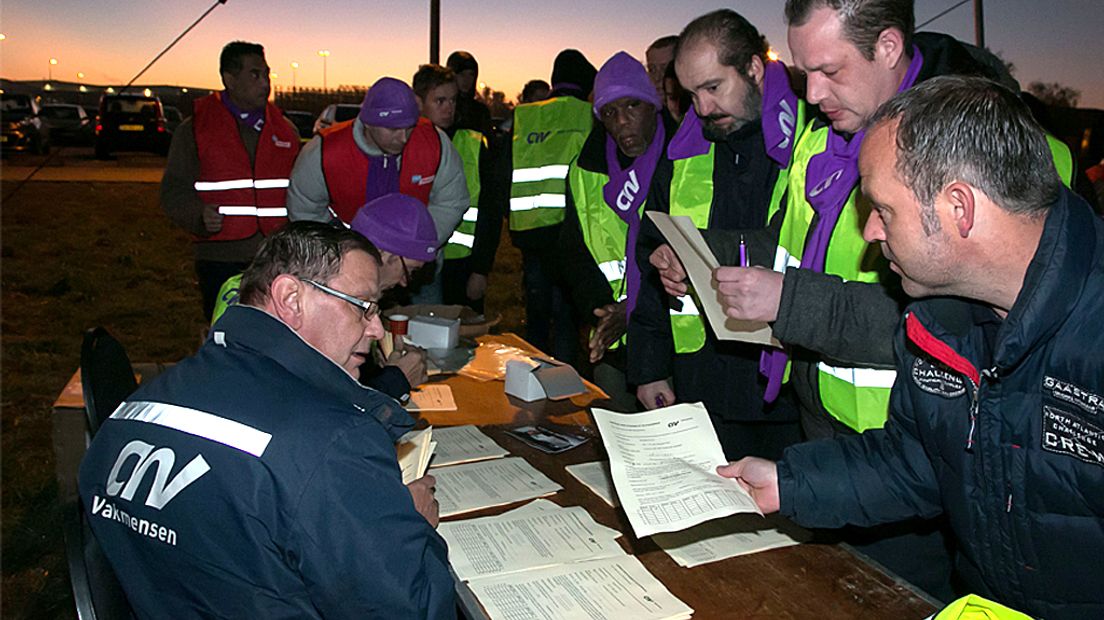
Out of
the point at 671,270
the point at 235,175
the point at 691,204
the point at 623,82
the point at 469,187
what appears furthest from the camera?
the point at 469,187

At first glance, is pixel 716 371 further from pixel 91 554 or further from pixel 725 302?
pixel 91 554

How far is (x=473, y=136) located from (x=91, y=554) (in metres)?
Result: 4.20

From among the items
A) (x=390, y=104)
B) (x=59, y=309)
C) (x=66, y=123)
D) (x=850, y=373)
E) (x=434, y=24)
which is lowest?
(x=59, y=309)

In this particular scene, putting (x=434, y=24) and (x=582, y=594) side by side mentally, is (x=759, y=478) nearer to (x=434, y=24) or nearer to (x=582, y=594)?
(x=582, y=594)

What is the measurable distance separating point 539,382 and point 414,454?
1052mm

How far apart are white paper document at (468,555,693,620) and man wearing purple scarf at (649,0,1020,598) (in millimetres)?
627

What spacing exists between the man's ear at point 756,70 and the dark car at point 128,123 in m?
20.0

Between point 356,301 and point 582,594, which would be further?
point 356,301

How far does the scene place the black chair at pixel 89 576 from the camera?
1.42m

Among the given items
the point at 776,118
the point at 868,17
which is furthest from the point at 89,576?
the point at 776,118

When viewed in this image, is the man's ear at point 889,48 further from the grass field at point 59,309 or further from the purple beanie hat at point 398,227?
the grass field at point 59,309

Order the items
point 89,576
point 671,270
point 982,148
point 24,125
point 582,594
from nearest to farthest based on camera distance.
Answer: point 982,148 < point 89,576 < point 582,594 < point 671,270 < point 24,125

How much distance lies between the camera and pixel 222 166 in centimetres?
475

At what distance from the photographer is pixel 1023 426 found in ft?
4.59
